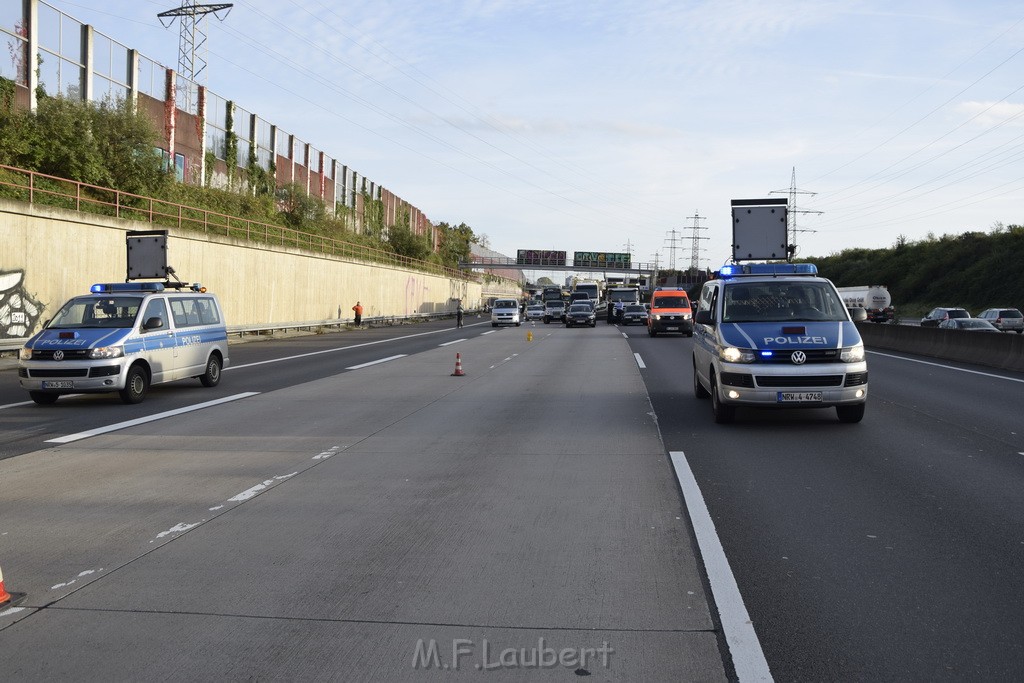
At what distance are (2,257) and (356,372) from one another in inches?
389

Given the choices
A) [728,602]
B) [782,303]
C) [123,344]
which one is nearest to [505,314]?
[123,344]

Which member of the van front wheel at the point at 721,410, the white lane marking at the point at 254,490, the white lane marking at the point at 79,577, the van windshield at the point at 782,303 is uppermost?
the van windshield at the point at 782,303

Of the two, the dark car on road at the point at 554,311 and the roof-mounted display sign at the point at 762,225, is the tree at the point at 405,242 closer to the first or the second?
the dark car on road at the point at 554,311

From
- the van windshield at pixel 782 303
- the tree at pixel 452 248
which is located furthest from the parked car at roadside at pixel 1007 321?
the tree at pixel 452 248

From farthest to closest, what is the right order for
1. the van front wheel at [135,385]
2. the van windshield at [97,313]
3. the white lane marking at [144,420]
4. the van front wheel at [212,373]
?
the van front wheel at [212,373], the van windshield at [97,313], the van front wheel at [135,385], the white lane marking at [144,420]

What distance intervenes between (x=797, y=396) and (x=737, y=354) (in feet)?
2.81

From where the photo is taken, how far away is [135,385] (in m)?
14.5

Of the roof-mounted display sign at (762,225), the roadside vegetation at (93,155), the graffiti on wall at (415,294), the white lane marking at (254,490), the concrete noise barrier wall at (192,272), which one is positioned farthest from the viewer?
the graffiti on wall at (415,294)

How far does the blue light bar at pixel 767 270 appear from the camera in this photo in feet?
42.5

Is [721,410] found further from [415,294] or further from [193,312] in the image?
[415,294]

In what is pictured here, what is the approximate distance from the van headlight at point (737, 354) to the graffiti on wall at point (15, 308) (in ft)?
62.5

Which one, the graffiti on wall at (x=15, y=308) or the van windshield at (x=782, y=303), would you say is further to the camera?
the graffiti on wall at (x=15, y=308)

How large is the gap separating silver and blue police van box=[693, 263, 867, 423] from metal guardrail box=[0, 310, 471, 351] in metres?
13.7

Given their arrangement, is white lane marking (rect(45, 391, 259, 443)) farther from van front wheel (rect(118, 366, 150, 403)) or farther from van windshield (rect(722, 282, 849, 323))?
van windshield (rect(722, 282, 849, 323))
